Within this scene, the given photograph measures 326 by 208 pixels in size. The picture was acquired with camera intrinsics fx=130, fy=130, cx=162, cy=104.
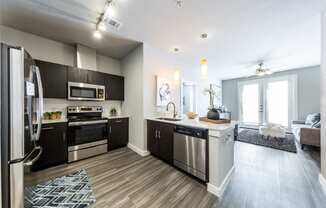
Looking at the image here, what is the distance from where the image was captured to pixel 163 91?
358 centimetres

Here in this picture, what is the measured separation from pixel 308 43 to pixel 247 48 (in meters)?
1.31

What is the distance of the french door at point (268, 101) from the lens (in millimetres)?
5598

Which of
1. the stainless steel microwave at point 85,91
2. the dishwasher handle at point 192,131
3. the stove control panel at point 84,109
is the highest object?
the stainless steel microwave at point 85,91

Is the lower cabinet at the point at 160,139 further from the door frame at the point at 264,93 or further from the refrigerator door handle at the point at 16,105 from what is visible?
the door frame at the point at 264,93

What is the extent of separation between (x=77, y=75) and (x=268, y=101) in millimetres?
7701

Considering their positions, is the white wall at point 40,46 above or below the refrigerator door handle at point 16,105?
above

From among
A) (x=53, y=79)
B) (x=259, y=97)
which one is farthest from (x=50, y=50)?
(x=259, y=97)

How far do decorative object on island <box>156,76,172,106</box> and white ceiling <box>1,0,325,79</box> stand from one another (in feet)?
2.83

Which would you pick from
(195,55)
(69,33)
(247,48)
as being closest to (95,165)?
(69,33)

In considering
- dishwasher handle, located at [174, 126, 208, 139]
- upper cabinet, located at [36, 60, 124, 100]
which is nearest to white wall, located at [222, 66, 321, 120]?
dishwasher handle, located at [174, 126, 208, 139]

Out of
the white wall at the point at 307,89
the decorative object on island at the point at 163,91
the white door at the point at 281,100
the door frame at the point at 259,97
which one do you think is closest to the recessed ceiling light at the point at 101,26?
the decorative object on island at the point at 163,91

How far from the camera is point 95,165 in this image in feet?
8.56

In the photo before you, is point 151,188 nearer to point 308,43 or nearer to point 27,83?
point 27,83

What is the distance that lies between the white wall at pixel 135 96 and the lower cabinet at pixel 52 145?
4.82ft
